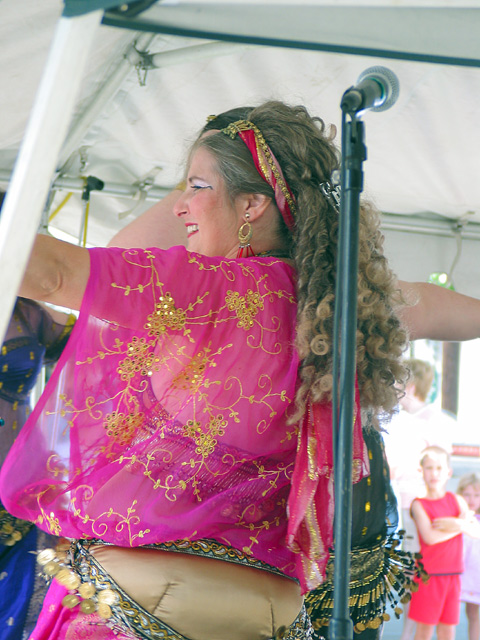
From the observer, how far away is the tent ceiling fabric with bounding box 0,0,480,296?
9.07 feet

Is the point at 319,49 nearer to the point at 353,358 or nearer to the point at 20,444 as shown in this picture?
the point at 353,358

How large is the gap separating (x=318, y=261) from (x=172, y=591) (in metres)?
0.63

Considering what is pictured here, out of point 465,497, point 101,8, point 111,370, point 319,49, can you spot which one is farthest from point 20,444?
point 465,497

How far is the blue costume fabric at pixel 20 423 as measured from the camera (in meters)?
2.08

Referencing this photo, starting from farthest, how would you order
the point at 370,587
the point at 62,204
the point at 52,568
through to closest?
the point at 62,204 → the point at 370,587 → the point at 52,568

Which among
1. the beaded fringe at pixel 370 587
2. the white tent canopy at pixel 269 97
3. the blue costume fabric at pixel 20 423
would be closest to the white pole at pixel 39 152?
the white tent canopy at pixel 269 97

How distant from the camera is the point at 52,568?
48.5 inches

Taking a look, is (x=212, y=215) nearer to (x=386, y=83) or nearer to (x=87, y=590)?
(x=386, y=83)

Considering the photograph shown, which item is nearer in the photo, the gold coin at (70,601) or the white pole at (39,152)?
the white pole at (39,152)

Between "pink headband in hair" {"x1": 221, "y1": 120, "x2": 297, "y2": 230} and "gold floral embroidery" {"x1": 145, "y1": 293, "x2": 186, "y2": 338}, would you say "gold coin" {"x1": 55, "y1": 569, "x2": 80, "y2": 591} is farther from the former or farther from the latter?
"pink headband in hair" {"x1": 221, "y1": 120, "x2": 297, "y2": 230}

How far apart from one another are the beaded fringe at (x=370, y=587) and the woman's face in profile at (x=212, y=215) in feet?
2.83

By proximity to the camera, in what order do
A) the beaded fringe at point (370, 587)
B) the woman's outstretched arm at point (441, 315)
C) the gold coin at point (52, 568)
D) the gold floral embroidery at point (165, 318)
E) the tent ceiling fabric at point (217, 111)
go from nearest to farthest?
the gold floral embroidery at point (165, 318) < the gold coin at point (52, 568) < the woman's outstretched arm at point (441, 315) < the beaded fringe at point (370, 587) < the tent ceiling fabric at point (217, 111)

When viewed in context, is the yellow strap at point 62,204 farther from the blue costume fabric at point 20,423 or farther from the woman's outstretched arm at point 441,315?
the woman's outstretched arm at point 441,315

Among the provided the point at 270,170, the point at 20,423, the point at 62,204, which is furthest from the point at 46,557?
the point at 62,204
